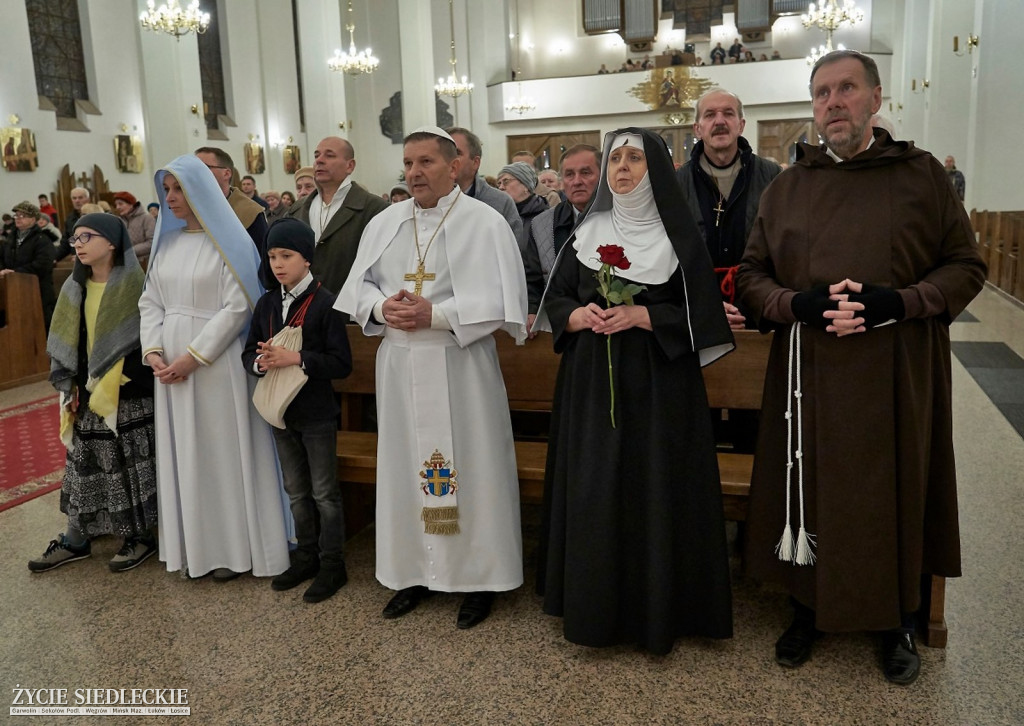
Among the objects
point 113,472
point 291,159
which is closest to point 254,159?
point 291,159

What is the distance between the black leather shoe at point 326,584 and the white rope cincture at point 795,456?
1821mm

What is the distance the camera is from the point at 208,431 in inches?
143

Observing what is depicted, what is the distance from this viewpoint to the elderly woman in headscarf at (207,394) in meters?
3.55

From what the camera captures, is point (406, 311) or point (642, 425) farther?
point (406, 311)

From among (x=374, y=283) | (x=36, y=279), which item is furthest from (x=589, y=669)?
(x=36, y=279)

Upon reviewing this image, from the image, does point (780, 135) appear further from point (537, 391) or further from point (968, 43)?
point (537, 391)

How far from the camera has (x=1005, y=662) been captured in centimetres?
283

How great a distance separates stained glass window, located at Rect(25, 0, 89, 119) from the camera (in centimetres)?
1277

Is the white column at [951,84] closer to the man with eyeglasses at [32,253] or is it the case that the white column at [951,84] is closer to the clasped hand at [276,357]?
the man with eyeglasses at [32,253]

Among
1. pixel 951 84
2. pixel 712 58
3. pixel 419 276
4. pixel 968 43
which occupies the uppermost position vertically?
pixel 712 58

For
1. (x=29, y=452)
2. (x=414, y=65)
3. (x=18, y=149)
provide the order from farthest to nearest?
1. (x=414, y=65)
2. (x=18, y=149)
3. (x=29, y=452)

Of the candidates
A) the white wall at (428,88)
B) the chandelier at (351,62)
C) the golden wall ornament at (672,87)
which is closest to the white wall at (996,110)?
the white wall at (428,88)

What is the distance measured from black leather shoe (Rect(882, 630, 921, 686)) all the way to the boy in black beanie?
2118 mm

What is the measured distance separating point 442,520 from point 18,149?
11344mm
